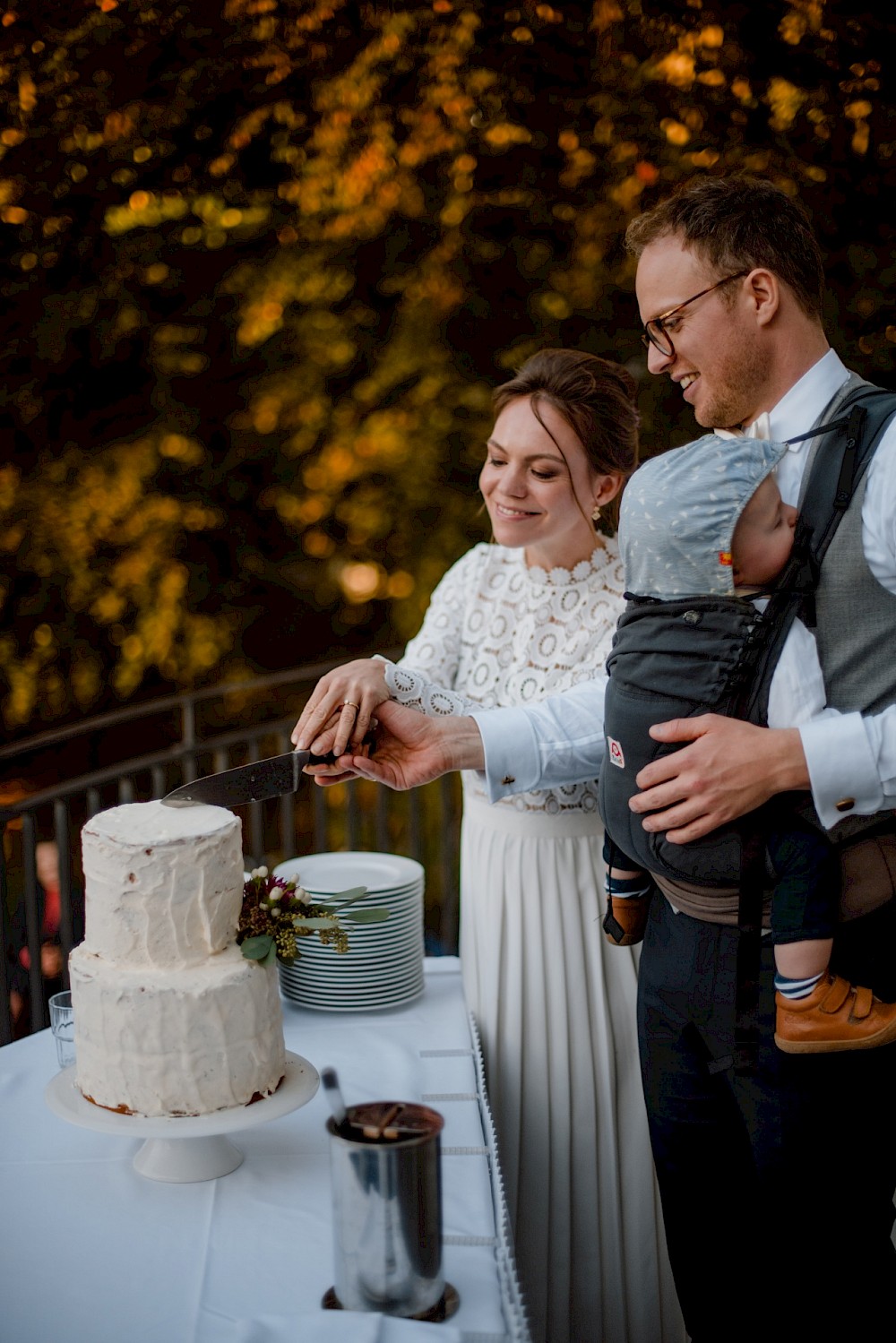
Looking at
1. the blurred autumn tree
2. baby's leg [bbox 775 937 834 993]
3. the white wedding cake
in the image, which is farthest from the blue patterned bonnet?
the blurred autumn tree

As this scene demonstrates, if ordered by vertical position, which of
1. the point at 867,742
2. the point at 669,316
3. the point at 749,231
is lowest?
the point at 867,742

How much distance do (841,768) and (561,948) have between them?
3.08ft

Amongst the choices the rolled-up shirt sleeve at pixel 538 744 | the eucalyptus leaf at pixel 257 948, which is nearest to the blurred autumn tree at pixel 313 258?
the rolled-up shirt sleeve at pixel 538 744

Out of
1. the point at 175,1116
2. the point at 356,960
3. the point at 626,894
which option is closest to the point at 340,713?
the point at 356,960

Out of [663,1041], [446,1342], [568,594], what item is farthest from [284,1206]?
[568,594]

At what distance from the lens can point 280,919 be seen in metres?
1.46

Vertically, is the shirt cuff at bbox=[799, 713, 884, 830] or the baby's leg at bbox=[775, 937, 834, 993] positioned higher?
the shirt cuff at bbox=[799, 713, 884, 830]

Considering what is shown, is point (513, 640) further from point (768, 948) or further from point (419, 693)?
point (768, 948)

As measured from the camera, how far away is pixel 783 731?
52.1 inches

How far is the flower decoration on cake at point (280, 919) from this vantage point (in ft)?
4.53

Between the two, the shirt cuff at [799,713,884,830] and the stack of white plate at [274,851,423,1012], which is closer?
the shirt cuff at [799,713,884,830]

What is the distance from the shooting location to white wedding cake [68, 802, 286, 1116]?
1304 millimetres

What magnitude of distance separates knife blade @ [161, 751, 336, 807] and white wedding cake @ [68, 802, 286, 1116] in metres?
0.17

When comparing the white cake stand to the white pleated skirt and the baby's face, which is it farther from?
the baby's face
